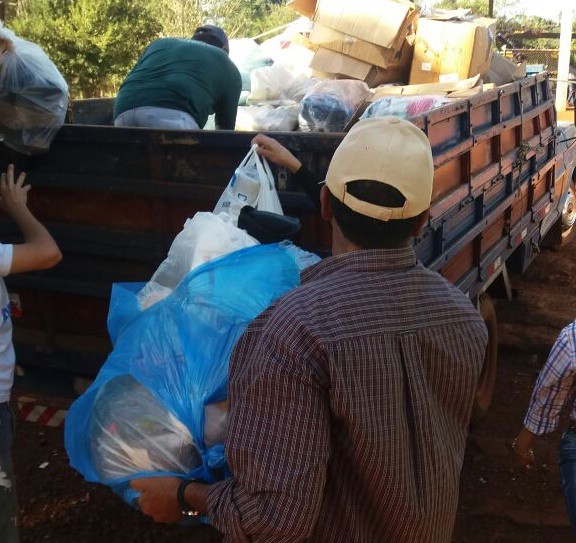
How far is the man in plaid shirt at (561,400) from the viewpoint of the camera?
2.11m

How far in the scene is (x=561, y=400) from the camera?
7.30ft

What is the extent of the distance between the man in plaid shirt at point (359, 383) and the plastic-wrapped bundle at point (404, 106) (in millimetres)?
Answer: 2046

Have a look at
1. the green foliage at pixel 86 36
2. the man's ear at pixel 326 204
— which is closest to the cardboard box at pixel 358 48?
the man's ear at pixel 326 204

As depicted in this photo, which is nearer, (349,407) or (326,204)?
(349,407)

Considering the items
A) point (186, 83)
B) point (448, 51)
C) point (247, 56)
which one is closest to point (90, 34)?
point (247, 56)

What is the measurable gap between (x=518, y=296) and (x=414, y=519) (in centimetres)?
486

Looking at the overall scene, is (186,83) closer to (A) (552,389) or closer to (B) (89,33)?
(A) (552,389)

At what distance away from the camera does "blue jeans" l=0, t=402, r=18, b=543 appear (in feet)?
6.64

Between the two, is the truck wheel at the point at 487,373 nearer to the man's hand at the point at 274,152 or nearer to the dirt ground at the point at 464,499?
the dirt ground at the point at 464,499

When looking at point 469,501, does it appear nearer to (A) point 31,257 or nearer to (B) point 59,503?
(B) point 59,503

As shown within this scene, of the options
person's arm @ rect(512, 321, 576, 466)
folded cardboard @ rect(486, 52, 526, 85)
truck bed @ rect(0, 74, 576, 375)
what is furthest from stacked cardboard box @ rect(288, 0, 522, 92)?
person's arm @ rect(512, 321, 576, 466)

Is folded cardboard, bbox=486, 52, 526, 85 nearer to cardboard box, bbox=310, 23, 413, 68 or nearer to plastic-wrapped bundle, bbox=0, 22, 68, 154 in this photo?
cardboard box, bbox=310, 23, 413, 68

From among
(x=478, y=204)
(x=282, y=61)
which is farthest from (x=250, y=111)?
(x=478, y=204)

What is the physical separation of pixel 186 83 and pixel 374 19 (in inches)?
61.7
